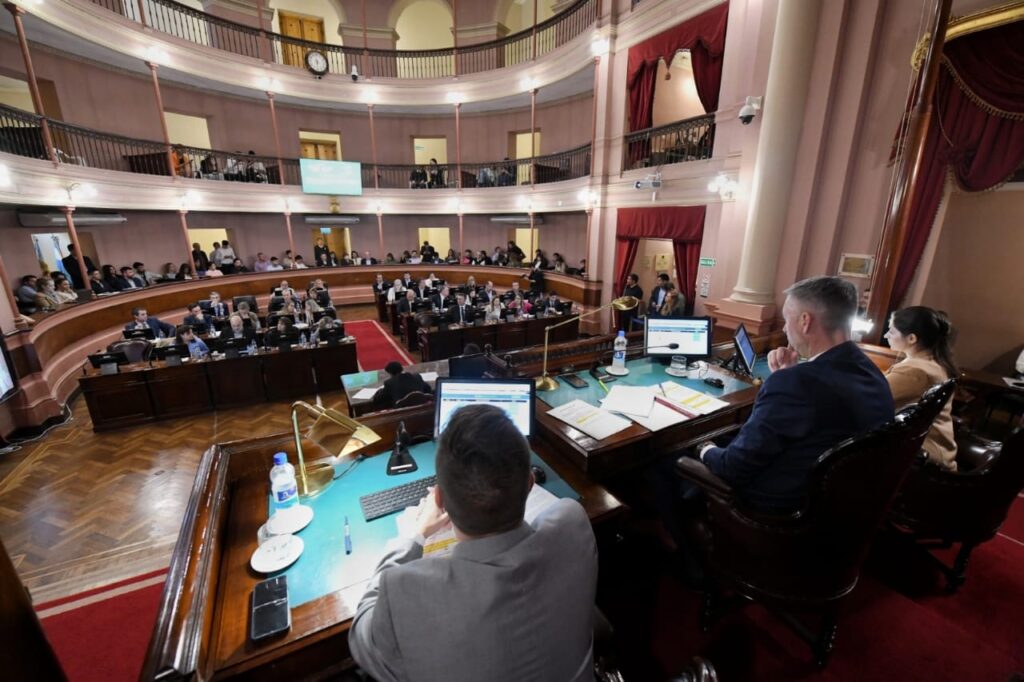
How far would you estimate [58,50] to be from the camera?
8.88 metres

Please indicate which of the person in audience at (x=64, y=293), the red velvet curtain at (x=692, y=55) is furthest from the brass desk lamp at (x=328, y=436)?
the person in audience at (x=64, y=293)

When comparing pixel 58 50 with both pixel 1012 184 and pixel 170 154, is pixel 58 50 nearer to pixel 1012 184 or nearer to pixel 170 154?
pixel 170 154

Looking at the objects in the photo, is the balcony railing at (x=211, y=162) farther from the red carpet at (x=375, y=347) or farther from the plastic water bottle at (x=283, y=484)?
the plastic water bottle at (x=283, y=484)

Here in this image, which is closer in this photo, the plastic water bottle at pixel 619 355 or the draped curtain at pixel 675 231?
the plastic water bottle at pixel 619 355

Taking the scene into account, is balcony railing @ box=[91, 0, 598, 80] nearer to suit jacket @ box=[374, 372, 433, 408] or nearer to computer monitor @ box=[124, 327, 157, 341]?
computer monitor @ box=[124, 327, 157, 341]

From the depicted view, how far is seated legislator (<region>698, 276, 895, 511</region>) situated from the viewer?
5.54 ft

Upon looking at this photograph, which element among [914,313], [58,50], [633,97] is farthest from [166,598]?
[58,50]

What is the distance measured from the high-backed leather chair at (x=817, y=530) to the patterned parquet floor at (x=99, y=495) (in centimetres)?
372

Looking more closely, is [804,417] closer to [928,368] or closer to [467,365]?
[928,368]

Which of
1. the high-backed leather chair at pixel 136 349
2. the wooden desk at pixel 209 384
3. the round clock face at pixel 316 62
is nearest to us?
the wooden desk at pixel 209 384

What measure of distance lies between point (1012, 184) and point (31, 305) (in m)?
12.6

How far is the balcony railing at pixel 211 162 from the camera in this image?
23.8 feet

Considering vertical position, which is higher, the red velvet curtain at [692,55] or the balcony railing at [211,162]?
the red velvet curtain at [692,55]

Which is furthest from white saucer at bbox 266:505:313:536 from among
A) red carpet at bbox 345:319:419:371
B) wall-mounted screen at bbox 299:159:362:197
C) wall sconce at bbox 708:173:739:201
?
wall-mounted screen at bbox 299:159:362:197
